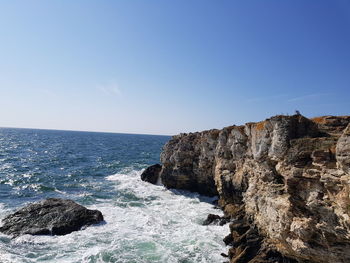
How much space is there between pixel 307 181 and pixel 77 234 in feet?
65.4

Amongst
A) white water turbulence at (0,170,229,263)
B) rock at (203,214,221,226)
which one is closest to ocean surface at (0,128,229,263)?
white water turbulence at (0,170,229,263)

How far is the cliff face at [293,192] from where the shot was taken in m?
13.9

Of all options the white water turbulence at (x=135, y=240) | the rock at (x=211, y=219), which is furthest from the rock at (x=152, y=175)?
the rock at (x=211, y=219)

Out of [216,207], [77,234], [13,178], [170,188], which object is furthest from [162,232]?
[13,178]

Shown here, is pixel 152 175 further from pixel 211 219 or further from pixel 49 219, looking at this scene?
pixel 49 219

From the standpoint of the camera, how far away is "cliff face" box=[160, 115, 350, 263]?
13.9 metres

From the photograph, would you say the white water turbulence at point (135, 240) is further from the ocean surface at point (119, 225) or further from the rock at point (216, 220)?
the rock at point (216, 220)

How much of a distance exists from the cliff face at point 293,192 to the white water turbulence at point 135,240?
2.71m

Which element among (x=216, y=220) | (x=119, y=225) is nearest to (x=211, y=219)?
(x=216, y=220)

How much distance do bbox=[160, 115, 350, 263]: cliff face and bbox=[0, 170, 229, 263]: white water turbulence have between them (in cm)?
271

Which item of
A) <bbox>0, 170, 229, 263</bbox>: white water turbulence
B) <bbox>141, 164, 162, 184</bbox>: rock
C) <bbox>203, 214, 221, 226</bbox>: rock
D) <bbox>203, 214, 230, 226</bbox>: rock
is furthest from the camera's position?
<bbox>141, 164, 162, 184</bbox>: rock

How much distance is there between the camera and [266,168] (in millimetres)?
20469

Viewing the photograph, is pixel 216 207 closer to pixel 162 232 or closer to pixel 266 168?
pixel 162 232

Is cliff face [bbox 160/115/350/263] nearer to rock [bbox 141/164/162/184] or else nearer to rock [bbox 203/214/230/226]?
rock [bbox 203/214/230/226]
